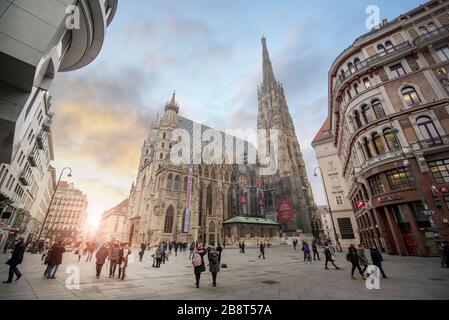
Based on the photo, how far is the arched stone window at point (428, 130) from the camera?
15188mm

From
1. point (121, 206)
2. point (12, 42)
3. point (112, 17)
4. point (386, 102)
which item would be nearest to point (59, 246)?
point (12, 42)

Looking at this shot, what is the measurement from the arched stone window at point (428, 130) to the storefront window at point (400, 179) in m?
2.94

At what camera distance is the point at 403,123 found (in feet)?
54.4

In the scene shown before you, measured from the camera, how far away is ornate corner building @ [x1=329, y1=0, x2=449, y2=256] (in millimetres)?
14727

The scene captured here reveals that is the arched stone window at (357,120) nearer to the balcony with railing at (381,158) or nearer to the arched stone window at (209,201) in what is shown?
the balcony with railing at (381,158)

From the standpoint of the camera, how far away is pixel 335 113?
2600 cm

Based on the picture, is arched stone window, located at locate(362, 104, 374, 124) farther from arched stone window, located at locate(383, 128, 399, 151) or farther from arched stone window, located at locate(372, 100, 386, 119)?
arched stone window, located at locate(383, 128, 399, 151)

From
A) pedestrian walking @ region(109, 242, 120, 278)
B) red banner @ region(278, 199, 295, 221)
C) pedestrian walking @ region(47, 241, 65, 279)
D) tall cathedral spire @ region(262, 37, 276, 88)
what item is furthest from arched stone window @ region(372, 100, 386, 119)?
tall cathedral spire @ region(262, 37, 276, 88)

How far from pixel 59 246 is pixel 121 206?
77.0m

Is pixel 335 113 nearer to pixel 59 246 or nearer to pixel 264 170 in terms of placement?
pixel 59 246

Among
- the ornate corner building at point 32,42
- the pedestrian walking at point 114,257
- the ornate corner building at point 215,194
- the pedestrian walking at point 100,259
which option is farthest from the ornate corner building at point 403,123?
the ornate corner building at point 215,194

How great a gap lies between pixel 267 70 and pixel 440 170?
79.1 metres

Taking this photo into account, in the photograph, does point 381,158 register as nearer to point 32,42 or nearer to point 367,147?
point 367,147

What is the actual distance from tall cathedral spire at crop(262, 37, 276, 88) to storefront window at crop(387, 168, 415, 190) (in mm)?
69862
